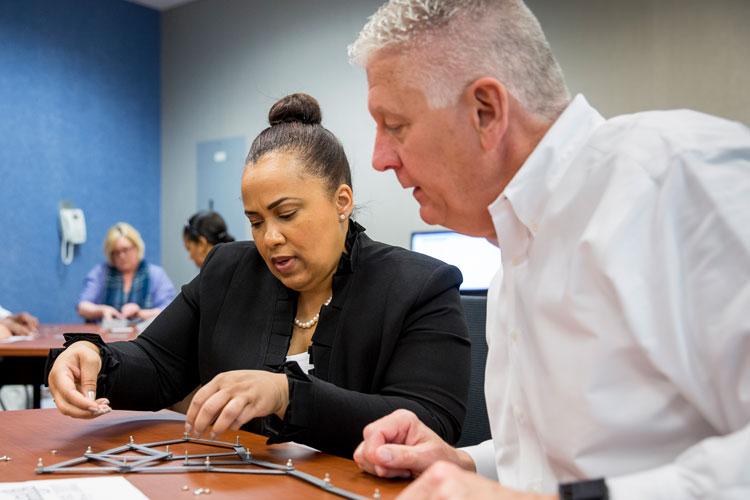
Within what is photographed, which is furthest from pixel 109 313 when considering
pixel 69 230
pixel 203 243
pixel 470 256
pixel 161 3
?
pixel 161 3

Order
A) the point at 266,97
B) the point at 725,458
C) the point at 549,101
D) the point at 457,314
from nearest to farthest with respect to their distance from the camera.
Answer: the point at 725,458 → the point at 549,101 → the point at 457,314 → the point at 266,97

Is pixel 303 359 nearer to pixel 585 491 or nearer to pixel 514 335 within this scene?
pixel 514 335

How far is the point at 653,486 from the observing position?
0.65 m

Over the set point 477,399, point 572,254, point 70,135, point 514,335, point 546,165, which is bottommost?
point 477,399

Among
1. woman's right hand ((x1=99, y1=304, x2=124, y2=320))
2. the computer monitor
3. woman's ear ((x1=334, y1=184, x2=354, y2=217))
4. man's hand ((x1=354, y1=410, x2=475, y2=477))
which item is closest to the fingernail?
man's hand ((x1=354, y1=410, x2=475, y2=477))

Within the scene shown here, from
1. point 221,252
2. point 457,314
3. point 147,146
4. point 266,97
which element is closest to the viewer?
point 457,314

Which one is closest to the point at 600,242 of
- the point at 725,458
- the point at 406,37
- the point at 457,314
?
the point at 725,458

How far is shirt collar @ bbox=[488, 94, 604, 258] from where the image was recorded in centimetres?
89

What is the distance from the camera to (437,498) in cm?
68

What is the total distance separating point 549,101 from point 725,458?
0.47 m

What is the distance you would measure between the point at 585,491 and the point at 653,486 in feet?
0.19

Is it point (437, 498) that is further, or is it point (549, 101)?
point (549, 101)

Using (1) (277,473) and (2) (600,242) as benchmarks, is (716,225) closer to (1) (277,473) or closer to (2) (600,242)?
(2) (600,242)

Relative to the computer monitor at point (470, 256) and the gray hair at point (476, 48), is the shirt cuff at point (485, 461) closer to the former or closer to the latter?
the gray hair at point (476, 48)
